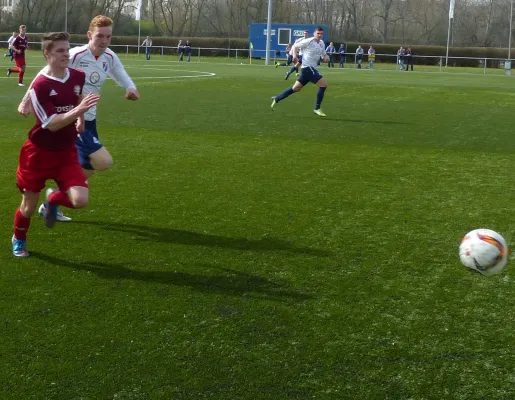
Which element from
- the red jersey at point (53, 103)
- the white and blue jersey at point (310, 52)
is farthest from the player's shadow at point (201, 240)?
the white and blue jersey at point (310, 52)

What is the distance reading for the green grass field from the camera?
13.1ft

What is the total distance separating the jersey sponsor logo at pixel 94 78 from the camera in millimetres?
7016

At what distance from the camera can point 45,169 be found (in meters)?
5.76

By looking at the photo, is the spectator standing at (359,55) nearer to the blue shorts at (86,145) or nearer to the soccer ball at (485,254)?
the blue shorts at (86,145)

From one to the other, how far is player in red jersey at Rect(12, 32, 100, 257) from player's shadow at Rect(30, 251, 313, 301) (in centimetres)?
48

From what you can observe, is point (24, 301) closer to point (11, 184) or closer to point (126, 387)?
point (126, 387)

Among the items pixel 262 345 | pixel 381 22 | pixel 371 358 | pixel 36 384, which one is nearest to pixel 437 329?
pixel 371 358

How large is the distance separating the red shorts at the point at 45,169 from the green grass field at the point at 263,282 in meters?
0.62

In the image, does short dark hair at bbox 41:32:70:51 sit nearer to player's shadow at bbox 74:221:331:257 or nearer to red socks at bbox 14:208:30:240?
red socks at bbox 14:208:30:240

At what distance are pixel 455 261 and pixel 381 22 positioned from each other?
87552 mm

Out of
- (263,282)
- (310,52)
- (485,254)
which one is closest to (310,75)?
(310,52)

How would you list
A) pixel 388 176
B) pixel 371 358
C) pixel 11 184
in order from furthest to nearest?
pixel 388 176 < pixel 11 184 < pixel 371 358

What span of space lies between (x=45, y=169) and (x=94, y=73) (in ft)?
5.24

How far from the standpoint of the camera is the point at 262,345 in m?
4.38
